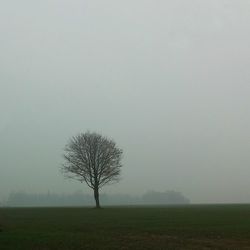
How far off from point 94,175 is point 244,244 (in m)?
63.4

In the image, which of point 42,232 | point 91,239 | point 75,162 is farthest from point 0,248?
point 75,162

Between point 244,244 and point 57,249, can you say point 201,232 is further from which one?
point 57,249

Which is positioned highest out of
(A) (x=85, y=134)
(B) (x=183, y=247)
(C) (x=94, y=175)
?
(A) (x=85, y=134)

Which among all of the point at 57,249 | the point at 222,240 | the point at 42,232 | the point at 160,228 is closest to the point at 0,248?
the point at 57,249

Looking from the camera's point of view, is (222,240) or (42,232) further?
(42,232)

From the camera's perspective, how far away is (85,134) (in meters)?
94.0

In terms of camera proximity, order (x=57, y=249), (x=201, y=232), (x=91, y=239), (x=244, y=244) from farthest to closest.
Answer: (x=201, y=232)
(x=91, y=239)
(x=244, y=244)
(x=57, y=249)

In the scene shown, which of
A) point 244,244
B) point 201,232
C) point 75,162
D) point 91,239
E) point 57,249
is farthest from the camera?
point 75,162

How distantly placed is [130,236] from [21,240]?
6814mm

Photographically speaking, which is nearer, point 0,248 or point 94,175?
point 0,248

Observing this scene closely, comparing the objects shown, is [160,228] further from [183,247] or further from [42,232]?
[183,247]

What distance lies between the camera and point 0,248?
27.7 m

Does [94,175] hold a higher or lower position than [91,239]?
higher

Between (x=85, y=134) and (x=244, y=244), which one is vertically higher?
(x=85, y=134)
